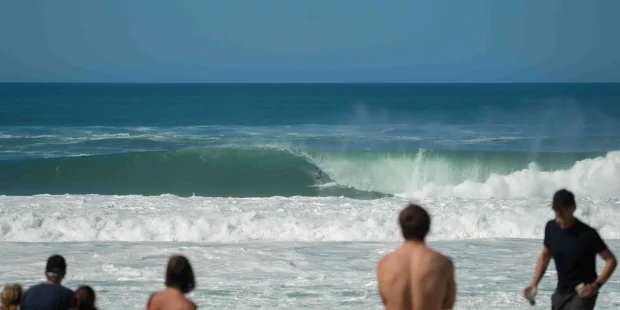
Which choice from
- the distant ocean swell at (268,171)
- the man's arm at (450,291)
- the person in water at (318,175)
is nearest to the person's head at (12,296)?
the man's arm at (450,291)

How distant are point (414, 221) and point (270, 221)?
10183 mm

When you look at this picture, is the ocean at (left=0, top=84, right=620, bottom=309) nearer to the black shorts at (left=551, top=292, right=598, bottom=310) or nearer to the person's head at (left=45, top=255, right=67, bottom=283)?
the black shorts at (left=551, top=292, right=598, bottom=310)

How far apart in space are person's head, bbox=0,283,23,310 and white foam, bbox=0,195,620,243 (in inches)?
331

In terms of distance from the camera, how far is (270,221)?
47.8 ft

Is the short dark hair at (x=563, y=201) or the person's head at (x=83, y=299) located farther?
the short dark hair at (x=563, y=201)

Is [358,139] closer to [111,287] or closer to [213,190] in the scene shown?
[213,190]

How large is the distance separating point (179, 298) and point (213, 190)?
22071 mm

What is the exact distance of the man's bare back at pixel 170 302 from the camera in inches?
187

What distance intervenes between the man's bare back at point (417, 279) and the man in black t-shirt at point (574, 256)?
5.27ft

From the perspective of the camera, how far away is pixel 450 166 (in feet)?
91.9

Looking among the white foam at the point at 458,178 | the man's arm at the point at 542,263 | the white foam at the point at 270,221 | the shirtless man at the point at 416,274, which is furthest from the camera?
the white foam at the point at 458,178

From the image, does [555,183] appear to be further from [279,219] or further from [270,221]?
[270,221]

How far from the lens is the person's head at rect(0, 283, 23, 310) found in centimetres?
560

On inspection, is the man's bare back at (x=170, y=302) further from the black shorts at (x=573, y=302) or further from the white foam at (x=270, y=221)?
the white foam at (x=270, y=221)
